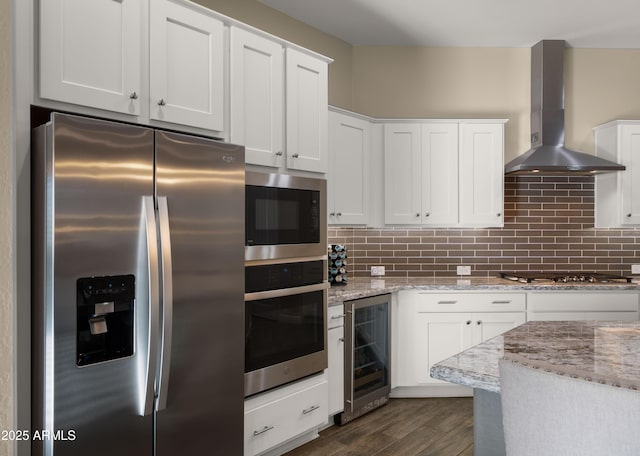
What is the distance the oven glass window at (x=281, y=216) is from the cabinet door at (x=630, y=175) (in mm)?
2996

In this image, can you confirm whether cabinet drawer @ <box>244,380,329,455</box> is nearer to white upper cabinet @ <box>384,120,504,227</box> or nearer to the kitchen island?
the kitchen island

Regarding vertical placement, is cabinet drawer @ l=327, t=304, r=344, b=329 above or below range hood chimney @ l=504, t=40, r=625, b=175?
below

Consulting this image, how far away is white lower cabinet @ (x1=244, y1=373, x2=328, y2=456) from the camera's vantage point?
2629 mm

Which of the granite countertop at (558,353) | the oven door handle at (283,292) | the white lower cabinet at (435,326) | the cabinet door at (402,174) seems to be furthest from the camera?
the cabinet door at (402,174)

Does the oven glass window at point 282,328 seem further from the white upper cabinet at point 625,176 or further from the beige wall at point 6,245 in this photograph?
the white upper cabinet at point 625,176

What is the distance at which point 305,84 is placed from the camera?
3.05 meters

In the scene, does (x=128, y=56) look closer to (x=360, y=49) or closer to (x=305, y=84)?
(x=305, y=84)

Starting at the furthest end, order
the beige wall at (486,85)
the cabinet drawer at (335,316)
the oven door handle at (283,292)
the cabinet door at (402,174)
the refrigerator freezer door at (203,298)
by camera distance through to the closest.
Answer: the beige wall at (486,85) < the cabinet door at (402,174) < the cabinet drawer at (335,316) < the oven door handle at (283,292) < the refrigerator freezer door at (203,298)

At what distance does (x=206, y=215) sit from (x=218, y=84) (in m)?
0.69

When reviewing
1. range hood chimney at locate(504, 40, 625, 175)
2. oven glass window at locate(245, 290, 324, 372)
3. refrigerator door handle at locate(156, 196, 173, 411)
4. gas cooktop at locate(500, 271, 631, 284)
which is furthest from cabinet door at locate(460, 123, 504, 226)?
refrigerator door handle at locate(156, 196, 173, 411)

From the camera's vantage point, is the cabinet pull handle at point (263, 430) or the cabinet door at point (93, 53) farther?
the cabinet pull handle at point (263, 430)

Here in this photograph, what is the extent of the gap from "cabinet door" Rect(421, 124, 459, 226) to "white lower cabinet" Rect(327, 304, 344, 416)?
144cm

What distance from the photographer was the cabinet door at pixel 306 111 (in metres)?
2.94

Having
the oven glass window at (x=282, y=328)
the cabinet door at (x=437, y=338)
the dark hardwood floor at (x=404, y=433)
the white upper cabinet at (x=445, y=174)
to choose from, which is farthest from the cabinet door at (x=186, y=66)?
the cabinet door at (x=437, y=338)
